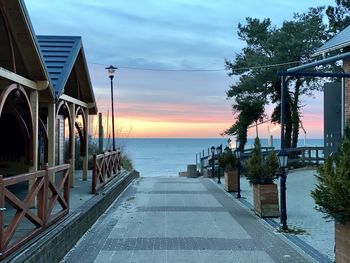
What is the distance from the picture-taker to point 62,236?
7.24 metres

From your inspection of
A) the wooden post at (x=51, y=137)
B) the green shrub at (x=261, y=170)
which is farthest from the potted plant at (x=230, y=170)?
the wooden post at (x=51, y=137)

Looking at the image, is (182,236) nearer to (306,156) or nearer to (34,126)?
(34,126)

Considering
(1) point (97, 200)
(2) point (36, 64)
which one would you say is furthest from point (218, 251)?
(2) point (36, 64)

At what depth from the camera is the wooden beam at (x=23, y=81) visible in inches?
322

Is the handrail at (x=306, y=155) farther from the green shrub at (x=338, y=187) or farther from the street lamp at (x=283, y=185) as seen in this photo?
the green shrub at (x=338, y=187)

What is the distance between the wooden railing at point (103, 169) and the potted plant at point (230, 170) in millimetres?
3602

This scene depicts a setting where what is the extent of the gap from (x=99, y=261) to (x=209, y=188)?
→ 10538 mm

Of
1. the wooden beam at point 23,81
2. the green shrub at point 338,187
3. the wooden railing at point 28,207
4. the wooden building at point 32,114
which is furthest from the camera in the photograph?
the wooden beam at point 23,81

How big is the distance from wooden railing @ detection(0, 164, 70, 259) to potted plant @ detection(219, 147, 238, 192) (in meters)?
7.85

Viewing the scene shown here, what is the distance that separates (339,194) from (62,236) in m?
3.88

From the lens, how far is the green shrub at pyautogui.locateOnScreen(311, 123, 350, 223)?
5.78 metres

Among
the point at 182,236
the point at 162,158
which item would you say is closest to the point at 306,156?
the point at 182,236

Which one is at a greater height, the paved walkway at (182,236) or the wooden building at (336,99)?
the wooden building at (336,99)

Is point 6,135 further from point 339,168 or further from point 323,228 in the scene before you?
point 339,168
